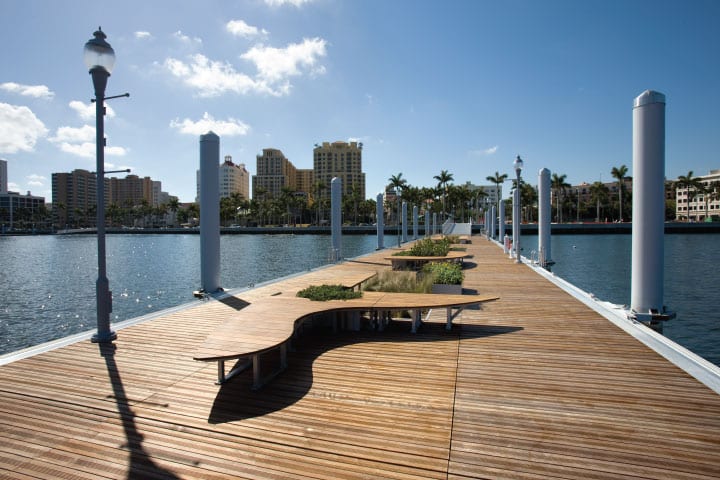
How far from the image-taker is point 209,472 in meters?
3.34

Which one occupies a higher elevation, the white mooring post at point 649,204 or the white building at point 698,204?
the white building at point 698,204

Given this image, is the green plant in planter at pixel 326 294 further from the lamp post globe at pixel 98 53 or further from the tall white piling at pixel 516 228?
the tall white piling at pixel 516 228

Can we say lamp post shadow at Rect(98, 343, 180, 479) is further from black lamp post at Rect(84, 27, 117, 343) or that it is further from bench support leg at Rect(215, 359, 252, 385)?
black lamp post at Rect(84, 27, 117, 343)

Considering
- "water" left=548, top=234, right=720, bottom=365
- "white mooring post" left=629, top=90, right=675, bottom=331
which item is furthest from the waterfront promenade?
"water" left=548, top=234, right=720, bottom=365

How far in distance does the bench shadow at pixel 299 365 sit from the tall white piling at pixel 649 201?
8.59 feet

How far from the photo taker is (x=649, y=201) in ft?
25.9

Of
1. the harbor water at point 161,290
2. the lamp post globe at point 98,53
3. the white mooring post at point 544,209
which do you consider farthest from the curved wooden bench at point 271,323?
the white mooring post at point 544,209

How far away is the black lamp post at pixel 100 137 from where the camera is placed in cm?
688

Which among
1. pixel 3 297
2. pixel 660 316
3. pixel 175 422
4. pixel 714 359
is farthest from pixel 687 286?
pixel 3 297

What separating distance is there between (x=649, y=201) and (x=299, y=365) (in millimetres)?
7128

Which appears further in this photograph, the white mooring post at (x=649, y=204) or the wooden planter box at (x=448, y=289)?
the wooden planter box at (x=448, y=289)

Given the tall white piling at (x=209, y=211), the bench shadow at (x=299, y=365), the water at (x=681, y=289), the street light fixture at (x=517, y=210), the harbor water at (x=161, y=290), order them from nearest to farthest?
the bench shadow at (x=299, y=365) < the tall white piling at (x=209, y=211) < the water at (x=681, y=289) < the harbor water at (x=161, y=290) < the street light fixture at (x=517, y=210)

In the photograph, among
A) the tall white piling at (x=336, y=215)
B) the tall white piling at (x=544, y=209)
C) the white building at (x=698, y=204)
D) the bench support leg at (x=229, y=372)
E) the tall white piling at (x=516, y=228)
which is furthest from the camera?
the white building at (x=698, y=204)

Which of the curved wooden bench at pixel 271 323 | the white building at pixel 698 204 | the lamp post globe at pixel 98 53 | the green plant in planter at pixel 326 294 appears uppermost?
the white building at pixel 698 204
